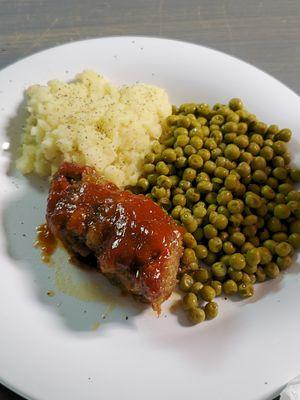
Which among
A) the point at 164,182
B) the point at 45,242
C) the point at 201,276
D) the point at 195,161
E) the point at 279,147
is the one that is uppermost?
the point at 279,147

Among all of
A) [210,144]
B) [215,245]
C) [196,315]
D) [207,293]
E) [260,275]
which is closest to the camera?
[196,315]

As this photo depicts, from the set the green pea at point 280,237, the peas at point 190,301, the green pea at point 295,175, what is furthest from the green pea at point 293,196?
the peas at point 190,301

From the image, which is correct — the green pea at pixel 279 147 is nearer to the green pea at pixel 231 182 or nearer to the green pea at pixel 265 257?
the green pea at pixel 231 182

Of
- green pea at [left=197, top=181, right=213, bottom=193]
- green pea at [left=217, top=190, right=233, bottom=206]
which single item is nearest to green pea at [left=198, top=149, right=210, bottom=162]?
green pea at [left=197, top=181, right=213, bottom=193]

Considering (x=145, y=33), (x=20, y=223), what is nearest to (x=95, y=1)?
(x=145, y=33)

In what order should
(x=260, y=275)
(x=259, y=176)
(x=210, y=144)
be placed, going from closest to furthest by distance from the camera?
(x=260, y=275), (x=259, y=176), (x=210, y=144)

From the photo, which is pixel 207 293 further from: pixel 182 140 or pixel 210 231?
pixel 182 140

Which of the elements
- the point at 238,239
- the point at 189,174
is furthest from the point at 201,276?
the point at 189,174

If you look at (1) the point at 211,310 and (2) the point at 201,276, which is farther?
(2) the point at 201,276
